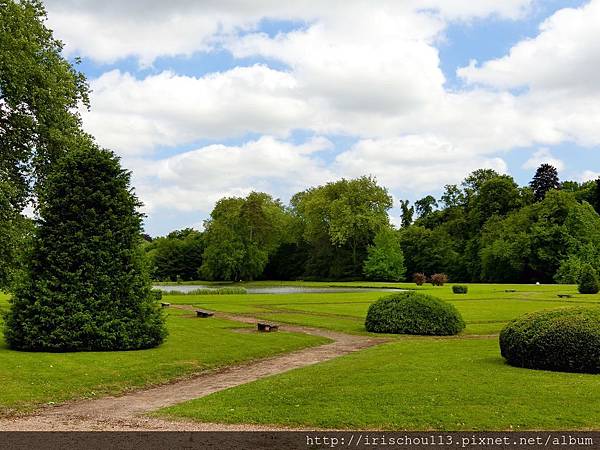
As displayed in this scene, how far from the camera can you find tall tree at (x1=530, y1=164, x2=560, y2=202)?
4151 inches

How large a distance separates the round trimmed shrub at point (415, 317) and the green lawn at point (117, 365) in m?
3.54

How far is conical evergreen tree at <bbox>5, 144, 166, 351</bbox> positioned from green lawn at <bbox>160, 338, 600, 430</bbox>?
5.98 m

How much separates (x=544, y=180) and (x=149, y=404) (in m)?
105

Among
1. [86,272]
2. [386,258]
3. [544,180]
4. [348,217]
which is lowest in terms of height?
[86,272]

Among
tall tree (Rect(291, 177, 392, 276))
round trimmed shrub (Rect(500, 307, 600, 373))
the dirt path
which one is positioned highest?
tall tree (Rect(291, 177, 392, 276))

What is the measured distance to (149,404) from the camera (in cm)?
1188

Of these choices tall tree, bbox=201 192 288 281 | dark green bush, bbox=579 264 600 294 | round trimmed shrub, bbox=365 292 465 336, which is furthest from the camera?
tall tree, bbox=201 192 288 281

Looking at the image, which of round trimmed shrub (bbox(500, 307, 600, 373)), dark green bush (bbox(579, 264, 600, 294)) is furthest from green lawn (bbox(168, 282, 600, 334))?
round trimmed shrub (bbox(500, 307, 600, 373))

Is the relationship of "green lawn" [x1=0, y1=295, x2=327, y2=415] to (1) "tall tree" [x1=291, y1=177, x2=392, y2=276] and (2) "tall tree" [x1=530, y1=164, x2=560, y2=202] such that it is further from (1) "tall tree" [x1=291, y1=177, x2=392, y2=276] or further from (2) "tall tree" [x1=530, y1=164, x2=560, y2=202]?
(2) "tall tree" [x1=530, y1=164, x2=560, y2=202]

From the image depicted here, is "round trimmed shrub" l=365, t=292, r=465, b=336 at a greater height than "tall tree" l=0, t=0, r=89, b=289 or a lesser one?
lesser

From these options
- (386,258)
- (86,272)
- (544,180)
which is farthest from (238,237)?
(86,272)

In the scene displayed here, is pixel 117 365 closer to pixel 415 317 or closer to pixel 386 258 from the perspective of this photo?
pixel 415 317

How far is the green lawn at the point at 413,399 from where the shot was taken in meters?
9.70

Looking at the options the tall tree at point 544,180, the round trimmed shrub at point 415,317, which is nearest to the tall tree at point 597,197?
the tall tree at point 544,180
